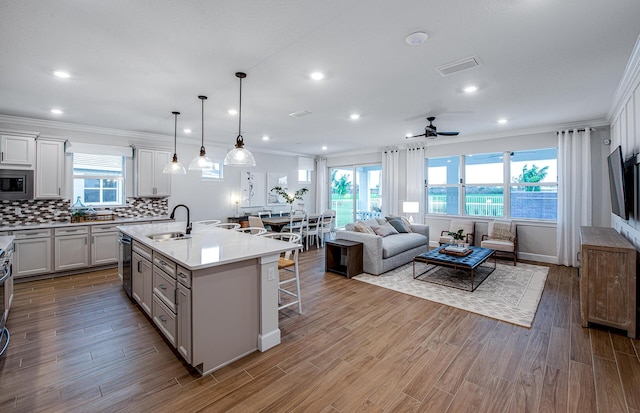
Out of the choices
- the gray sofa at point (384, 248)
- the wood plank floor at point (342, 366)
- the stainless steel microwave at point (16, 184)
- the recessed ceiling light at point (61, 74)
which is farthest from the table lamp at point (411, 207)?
the stainless steel microwave at point (16, 184)

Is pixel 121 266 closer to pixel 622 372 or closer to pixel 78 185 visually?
pixel 78 185

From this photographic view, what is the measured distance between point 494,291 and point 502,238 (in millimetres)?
2224

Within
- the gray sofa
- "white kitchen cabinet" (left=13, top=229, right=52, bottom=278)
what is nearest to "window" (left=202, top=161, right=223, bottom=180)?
"white kitchen cabinet" (left=13, top=229, right=52, bottom=278)

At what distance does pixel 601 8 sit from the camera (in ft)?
6.75

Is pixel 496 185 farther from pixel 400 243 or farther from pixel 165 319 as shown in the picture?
pixel 165 319

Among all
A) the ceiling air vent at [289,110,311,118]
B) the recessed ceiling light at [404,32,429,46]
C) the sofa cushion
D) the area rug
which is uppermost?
the ceiling air vent at [289,110,311,118]

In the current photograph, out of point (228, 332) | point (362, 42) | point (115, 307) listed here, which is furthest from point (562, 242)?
point (115, 307)

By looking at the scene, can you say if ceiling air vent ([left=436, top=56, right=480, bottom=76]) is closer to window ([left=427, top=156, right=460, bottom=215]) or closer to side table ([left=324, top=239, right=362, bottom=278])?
side table ([left=324, top=239, right=362, bottom=278])

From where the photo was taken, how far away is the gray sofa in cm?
496

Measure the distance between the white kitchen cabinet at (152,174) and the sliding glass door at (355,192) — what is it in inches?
202

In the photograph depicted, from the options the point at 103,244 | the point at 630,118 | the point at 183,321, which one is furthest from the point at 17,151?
the point at 630,118

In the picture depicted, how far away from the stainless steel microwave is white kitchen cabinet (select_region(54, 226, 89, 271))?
2.43 feet

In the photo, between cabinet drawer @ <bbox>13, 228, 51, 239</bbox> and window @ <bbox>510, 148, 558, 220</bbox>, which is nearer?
cabinet drawer @ <bbox>13, 228, 51, 239</bbox>

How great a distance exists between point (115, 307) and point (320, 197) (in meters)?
6.88
